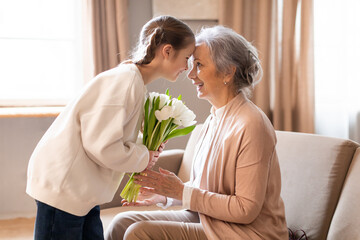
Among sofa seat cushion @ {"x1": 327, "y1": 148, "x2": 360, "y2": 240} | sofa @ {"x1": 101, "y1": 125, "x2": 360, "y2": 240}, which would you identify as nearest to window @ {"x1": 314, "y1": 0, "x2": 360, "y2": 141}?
sofa @ {"x1": 101, "y1": 125, "x2": 360, "y2": 240}

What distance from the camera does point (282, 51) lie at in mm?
3336

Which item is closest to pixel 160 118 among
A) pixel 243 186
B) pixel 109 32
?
pixel 243 186

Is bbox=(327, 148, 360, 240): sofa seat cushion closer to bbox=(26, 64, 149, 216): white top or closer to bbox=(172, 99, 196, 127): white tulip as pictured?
bbox=(172, 99, 196, 127): white tulip

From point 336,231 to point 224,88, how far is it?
0.75 m

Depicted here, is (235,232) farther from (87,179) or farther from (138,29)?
(138,29)

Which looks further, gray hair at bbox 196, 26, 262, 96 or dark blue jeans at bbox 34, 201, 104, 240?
gray hair at bbox 196, 26, 262, 96

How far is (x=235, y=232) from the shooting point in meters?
1.56

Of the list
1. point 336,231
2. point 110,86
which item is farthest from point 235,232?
point 110,86

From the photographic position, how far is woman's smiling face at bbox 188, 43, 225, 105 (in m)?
1.78

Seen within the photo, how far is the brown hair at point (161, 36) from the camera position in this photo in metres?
1.62

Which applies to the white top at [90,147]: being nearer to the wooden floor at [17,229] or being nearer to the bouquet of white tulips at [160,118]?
the bouquet of white tulips at [160,118]

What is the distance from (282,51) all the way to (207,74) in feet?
5.71

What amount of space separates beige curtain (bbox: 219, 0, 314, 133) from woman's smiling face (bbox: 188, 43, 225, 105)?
5.21 ft

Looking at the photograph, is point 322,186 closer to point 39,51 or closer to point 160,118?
point 160,118
